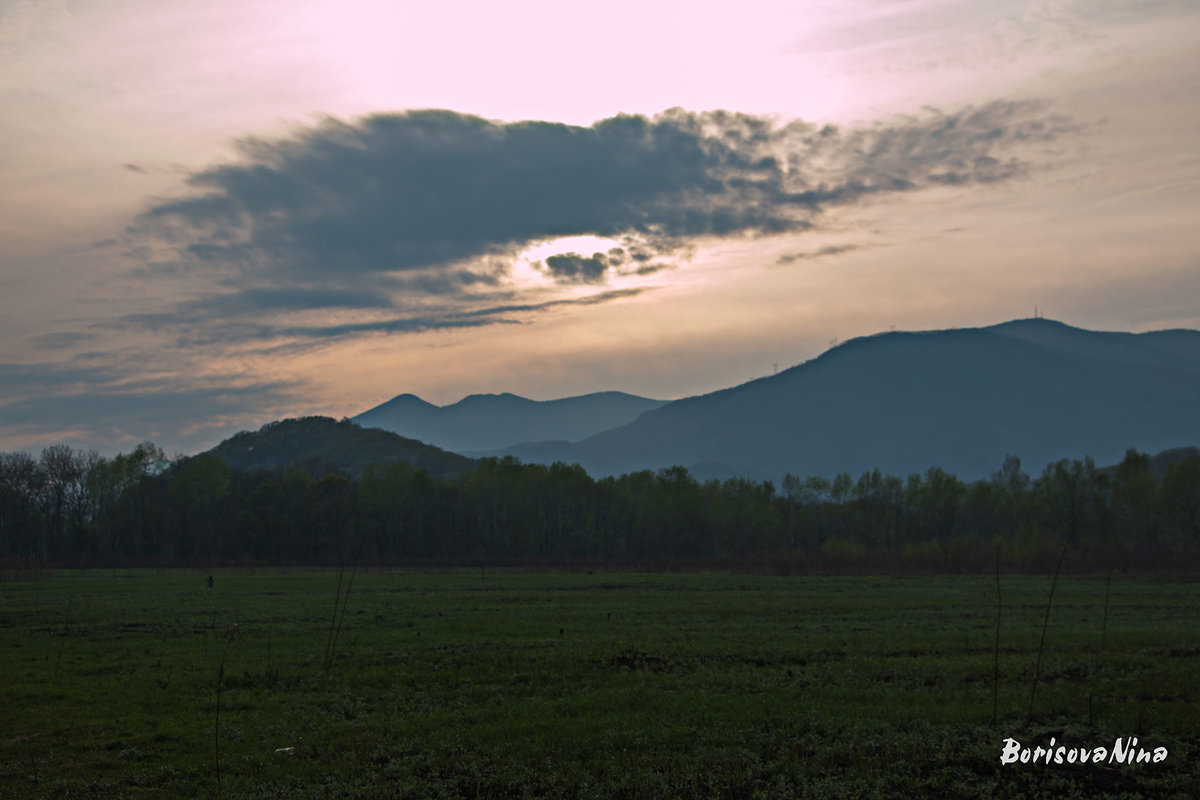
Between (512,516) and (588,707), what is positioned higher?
(588,707)

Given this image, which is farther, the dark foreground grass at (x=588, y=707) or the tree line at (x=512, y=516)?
the tree line at (x=512, y=516)

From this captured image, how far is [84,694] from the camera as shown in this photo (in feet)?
68.4

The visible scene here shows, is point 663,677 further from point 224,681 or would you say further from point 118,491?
point 118,491

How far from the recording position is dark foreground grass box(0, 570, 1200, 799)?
14.0 metres

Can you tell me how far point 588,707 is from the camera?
19.1 m

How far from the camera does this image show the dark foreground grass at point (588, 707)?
1395cm

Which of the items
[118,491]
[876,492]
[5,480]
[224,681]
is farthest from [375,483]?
[224,681]

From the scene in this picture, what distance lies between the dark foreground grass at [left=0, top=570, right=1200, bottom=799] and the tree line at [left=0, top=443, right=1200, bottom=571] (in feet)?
274

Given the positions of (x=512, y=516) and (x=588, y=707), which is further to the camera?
(x=512, y=516)

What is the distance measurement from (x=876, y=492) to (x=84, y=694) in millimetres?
166635

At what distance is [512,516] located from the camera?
501 ft

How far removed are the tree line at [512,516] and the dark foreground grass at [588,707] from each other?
8338 centimetres

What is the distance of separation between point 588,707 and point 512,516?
445 feet

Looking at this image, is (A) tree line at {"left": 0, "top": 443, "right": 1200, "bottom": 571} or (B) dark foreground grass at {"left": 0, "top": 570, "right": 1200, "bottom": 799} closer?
(B) dark foreground grass at {"left": 0, "top": 570, "right": 1200, "bottom": 799}
